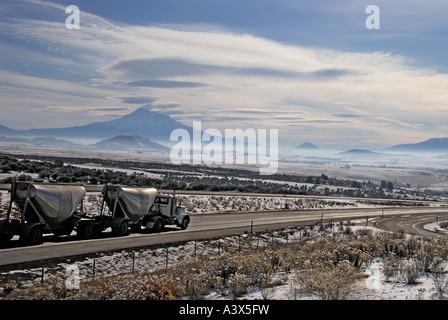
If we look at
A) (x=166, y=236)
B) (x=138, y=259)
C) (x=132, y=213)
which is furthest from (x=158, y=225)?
(x=138, y=259)

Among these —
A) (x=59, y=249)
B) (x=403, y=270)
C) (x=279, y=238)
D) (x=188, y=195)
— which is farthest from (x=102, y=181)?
(x=403, y=270)

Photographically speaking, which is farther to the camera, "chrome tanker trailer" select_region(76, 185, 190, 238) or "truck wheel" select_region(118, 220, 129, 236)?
"truck wheel" select_region(118, 220, 129, 236)

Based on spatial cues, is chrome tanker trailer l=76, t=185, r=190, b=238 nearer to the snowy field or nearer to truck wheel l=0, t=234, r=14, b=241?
truck wheel l=0, t=234, r=14, b=241

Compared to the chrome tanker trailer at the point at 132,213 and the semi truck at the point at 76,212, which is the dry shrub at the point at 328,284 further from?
the chrome tanker trailer at the point at 132,213

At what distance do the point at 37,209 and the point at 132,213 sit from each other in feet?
22.0

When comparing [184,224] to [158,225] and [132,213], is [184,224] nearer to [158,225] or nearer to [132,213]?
[158,225]

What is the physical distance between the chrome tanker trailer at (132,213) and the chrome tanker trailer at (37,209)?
181 cm

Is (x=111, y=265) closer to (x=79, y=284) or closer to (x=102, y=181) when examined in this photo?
(x=79, y=284)

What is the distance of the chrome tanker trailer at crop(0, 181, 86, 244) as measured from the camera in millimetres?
22156

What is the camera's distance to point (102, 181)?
199 feet

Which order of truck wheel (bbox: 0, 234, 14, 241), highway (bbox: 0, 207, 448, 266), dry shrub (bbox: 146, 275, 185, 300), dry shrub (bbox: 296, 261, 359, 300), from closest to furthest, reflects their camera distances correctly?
dry shrub (bbox: 296, 261, 359, 300) < dry shrub (bbox: 146, 275, 185, 300) < highway (bbox: 0, 207, 448, 266) < truck wheel (bbox: 0, 234, 14, 241)

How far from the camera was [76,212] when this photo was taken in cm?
2605

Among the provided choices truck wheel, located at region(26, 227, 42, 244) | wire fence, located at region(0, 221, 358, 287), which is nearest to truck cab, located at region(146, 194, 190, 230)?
wire fence, located at region(0, 221, 358, 287)
